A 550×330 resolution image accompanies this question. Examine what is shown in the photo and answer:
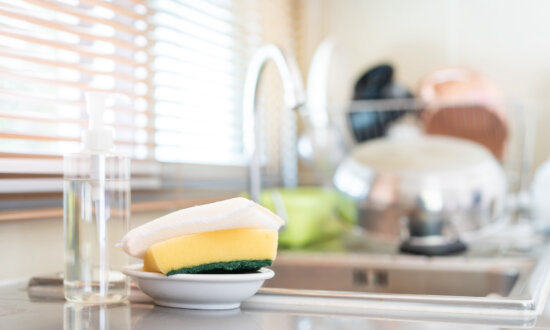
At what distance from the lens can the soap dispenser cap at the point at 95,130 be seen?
59 centimetres

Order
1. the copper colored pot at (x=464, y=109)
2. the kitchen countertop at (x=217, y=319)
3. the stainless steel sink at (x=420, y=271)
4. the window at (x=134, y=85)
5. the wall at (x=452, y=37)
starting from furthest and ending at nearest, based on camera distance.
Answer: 1. the wall at (x=452, y=37)
2. the copper colored pot at (x=464, y=109)
3. the stainless steel sink at (x=420, y=271)
4. the window at (x=134, y=85)
5. the kitchen countertop at (x=217, y=319)

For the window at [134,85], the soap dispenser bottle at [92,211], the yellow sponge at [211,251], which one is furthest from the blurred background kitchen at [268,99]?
the yellow sponge at [211,251]

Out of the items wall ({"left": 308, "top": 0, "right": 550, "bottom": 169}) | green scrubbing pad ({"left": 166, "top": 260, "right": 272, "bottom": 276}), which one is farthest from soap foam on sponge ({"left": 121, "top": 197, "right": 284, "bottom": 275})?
wall ({"left": 308, "top": 0, "right": 550, "bottom": 169})

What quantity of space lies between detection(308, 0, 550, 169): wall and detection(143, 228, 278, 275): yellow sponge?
1297mm

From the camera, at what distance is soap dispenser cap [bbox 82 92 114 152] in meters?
0.59

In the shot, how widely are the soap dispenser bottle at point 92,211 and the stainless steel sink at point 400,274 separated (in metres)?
0.42

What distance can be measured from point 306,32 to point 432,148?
83cm

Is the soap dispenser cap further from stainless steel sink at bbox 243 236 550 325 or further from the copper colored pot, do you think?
the copper colored pot

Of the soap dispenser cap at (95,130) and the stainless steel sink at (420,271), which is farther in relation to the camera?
the stainless steel sink at (420,271)

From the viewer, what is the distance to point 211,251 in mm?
544

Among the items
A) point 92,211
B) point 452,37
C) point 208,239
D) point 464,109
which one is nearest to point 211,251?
point 208,239

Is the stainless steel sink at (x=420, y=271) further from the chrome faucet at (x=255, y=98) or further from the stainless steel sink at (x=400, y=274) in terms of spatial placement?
the chrome faucet at (x=255, y=98)

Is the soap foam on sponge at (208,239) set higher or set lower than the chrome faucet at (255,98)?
lower

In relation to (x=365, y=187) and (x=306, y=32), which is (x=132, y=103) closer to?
(x=365, y=187)
